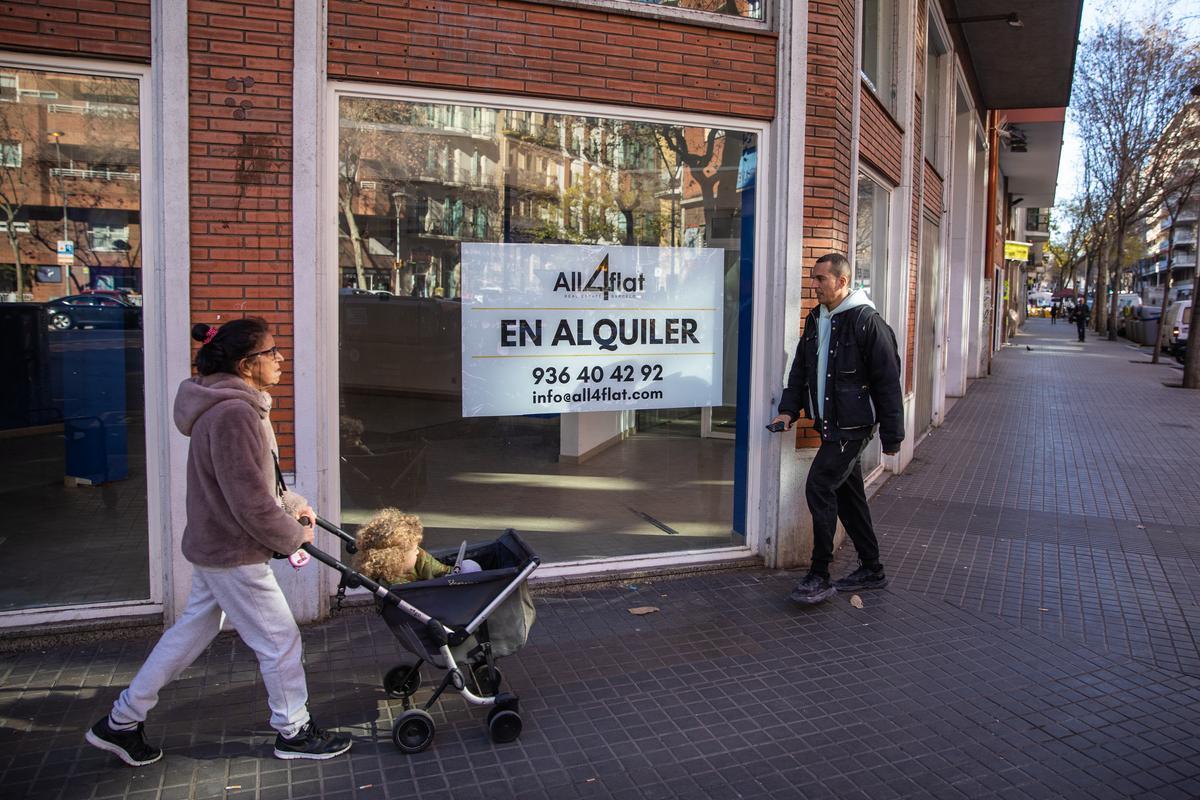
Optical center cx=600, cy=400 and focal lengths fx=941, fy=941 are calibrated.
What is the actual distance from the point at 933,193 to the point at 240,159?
10.5 metres

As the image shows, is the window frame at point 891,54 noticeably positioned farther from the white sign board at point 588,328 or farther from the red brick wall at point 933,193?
the white sign board at point 588,328

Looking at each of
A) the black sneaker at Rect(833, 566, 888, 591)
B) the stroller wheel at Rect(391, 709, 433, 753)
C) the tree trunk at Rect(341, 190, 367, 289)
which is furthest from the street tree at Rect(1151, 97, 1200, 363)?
the stroller wheel at Rect(391, 709, 433, 753)

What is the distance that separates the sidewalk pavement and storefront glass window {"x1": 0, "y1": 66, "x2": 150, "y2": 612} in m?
0.78

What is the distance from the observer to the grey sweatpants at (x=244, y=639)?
361cm

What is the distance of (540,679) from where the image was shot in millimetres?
4613

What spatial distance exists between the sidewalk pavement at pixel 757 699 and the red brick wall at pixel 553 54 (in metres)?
3.15

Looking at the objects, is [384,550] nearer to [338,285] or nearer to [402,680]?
[402,680]

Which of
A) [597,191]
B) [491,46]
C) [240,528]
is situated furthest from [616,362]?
[240,528]

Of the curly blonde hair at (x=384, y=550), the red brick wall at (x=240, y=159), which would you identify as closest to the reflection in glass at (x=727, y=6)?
the red brick wall at (x=240, y=159)

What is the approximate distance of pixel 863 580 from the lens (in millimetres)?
6117

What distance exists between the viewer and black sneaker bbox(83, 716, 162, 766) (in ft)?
11.9

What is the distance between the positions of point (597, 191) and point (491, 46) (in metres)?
1.27

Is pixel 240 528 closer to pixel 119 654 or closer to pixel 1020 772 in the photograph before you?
pixel 119 654

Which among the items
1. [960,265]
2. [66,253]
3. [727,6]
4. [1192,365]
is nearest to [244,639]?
[66,253]
